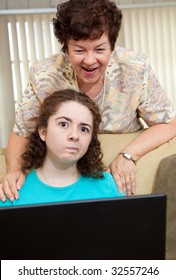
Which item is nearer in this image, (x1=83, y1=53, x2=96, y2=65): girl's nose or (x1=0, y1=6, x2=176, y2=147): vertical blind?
(x1=83, y1=53, x2=96, y2=65): girl's nose

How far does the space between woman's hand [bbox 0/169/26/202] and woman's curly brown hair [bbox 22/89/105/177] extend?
0.16 feet

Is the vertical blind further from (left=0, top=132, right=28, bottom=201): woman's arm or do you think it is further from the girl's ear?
the girl's ear

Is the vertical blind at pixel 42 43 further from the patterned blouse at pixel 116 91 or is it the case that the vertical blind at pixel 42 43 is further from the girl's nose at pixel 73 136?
the girl's nose at pixel 73 136

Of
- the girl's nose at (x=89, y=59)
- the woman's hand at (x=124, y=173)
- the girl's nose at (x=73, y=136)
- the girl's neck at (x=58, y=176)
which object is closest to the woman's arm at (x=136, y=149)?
the woman's hand at (x=124, y=173)

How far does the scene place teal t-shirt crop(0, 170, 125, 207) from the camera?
4.64 feet

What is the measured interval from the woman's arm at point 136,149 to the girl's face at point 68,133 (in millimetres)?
236

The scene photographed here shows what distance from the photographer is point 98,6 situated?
1453mm

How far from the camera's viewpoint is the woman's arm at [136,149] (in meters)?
1.59

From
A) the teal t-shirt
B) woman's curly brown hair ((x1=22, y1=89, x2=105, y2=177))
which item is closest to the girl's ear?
woman's curly brown hair ((x1=22, y1=89, x2=105, y2=177))

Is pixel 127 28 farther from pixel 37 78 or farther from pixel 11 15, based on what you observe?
pixel 37 78

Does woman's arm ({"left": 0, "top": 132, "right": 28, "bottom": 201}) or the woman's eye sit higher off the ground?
the woman's eye

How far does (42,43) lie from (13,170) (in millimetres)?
2648

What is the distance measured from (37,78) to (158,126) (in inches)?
22.9

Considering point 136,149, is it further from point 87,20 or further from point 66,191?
point 87,20
